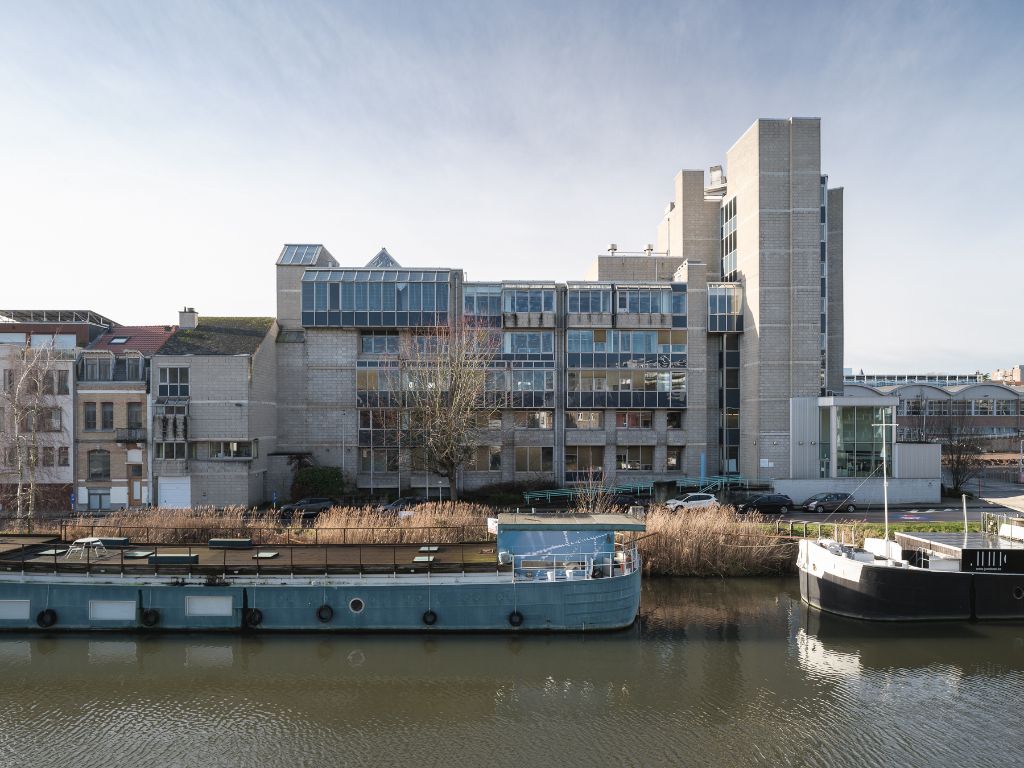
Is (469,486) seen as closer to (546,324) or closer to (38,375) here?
(546,324)

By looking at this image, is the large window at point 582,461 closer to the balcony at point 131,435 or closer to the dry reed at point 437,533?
the dry reed at point 437,533

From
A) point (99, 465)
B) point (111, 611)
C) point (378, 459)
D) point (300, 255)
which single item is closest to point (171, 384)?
point (99, 465)

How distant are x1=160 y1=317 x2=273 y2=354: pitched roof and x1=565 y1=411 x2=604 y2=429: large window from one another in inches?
940

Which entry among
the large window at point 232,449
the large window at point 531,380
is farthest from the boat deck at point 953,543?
the large window at point 232,449

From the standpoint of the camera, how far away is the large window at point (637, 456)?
1956 inches

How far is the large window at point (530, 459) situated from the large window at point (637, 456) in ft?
18.3

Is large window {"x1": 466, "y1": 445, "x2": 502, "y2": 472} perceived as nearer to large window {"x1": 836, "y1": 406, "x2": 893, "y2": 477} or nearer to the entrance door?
the entrance door

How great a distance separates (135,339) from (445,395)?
23.7m

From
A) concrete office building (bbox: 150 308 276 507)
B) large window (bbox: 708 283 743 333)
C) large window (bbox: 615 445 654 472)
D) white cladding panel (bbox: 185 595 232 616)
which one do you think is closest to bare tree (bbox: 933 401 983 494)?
large window (bbox: 708 283 743 333)

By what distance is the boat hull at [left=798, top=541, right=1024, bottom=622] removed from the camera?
25531mm

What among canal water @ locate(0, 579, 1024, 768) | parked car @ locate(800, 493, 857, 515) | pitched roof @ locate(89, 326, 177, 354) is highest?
pitched roof @ locate(89, 326, 177, 354)

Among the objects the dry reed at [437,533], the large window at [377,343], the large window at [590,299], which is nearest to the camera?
the dry reed at [437,533]

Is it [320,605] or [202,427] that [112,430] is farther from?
[320,605]

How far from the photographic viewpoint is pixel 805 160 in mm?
47188
